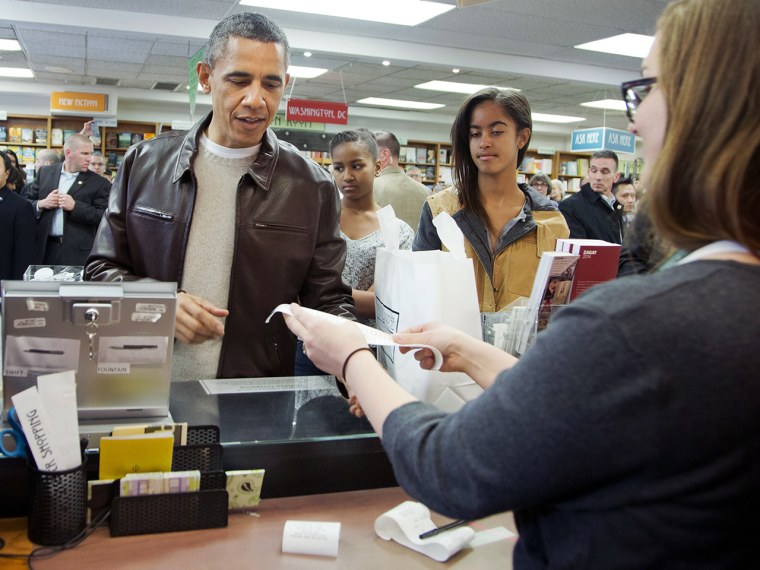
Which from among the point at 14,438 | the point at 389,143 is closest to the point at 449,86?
the point at 389,143

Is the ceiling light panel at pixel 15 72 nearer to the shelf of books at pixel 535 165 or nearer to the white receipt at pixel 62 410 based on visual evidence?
the shelf of books at pixel 535 165

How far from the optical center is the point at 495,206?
250 centimetres

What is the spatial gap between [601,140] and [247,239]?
9.33 m

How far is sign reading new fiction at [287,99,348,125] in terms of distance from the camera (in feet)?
25.3

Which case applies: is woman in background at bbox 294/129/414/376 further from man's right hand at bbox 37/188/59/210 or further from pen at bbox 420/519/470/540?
man's right hand at bbox 37/188/59/210

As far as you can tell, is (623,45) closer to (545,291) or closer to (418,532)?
(545,291)


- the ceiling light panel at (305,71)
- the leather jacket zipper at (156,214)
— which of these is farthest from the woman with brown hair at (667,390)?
the ceiling light panel at (305,71)

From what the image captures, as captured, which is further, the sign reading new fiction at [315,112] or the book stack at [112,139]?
the book stack at [112,139]

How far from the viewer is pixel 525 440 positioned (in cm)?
71

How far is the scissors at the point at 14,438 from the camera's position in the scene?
1.13 metres

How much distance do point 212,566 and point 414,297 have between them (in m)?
0.71

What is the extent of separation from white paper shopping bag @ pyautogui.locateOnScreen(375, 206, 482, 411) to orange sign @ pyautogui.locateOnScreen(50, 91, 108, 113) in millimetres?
11740

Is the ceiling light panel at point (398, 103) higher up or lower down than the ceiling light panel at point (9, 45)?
higher up

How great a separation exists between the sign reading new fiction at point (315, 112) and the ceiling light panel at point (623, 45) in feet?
9.04
